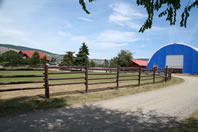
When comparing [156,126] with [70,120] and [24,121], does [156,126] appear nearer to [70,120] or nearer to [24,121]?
[70,120]

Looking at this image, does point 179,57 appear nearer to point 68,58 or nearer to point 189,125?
point 189,125

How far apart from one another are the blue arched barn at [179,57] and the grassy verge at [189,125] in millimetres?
31384

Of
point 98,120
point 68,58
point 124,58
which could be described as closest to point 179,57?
point 124,58

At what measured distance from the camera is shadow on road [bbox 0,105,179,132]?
3289 millimetres

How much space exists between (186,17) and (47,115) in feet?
15.7

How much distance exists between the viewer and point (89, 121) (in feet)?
12.2

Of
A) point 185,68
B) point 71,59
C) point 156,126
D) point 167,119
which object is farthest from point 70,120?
point 71,59

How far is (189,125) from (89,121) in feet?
9.52

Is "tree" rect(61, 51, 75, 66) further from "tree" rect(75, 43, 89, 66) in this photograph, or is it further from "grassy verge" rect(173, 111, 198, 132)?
"grassy verge" rect(173, 111, 198, 132)

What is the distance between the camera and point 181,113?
4.60 metres

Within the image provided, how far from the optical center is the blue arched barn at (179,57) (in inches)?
1154

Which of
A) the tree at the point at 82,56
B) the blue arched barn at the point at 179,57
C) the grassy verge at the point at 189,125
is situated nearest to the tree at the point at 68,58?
the tree at the point at 82,56

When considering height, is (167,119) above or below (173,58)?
below

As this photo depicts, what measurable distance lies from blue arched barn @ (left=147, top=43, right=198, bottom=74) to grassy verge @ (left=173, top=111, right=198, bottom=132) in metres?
31.4
